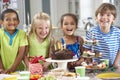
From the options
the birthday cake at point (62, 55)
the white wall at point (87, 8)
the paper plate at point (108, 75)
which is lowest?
the paper plate at point (108, 75)

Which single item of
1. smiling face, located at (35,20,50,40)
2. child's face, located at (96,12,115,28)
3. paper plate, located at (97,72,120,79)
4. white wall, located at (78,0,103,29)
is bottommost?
paper plate, located at (97,72,120,79)

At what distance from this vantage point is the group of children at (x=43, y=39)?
205 centimetres

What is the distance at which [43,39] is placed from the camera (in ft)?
7.05

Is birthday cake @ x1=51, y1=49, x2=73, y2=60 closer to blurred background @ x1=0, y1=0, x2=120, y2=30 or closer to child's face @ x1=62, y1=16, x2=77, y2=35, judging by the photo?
child's face @ x1=62, y1=16, x2=77, y2=35

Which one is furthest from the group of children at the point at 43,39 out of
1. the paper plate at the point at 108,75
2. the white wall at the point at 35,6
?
the white wall at the point at 35,6

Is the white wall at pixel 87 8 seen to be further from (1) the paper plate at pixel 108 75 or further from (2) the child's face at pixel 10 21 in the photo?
(1) the paper plate at pixel 108 75

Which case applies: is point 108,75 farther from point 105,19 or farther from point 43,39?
point 43,39

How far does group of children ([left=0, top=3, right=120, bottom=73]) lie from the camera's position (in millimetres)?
2049

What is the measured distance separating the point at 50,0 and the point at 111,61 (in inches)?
124

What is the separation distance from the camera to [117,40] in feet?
6.92

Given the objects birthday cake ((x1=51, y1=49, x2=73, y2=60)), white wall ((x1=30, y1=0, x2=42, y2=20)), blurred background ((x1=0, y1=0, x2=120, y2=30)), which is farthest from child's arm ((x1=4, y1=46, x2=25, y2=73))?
white wall ((x1=30, y1=0, x2=42, y2=20))

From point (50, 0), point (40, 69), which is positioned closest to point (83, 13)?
point (50, 0)

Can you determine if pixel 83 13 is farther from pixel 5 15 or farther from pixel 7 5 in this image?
pixel 5 15

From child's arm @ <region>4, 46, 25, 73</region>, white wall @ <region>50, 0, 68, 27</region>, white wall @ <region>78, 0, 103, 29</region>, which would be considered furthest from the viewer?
white wall @ <region>50, 0, 68, 27</region>
